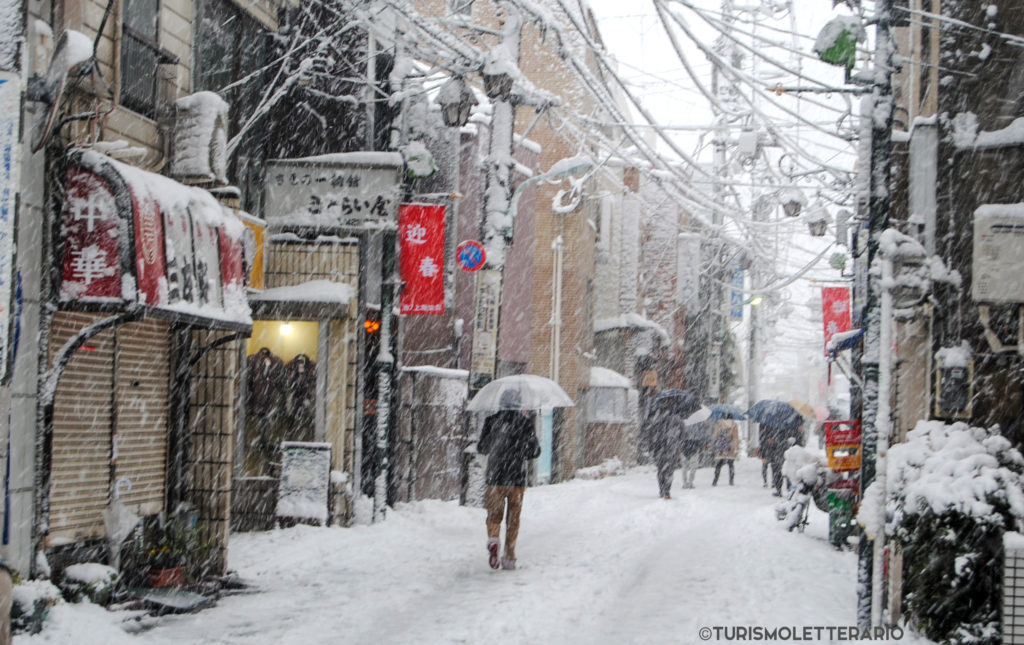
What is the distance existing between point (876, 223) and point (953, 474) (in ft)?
7.30

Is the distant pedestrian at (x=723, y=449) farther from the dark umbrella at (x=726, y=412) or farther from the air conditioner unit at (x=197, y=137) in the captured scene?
the air conditioner unit at (x=197, y=137)

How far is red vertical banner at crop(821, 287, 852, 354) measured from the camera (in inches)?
1089

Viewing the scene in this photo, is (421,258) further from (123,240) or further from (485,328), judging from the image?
(123,240)

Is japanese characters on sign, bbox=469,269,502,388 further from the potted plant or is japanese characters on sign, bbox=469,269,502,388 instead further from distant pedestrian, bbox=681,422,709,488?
distant pedestrian, bbox=681,422,709,488

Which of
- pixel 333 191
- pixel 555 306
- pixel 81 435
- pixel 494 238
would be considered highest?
pixel 333 191

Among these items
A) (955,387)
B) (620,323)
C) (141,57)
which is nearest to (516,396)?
(955,387)

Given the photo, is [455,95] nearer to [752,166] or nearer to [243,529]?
[243,529]

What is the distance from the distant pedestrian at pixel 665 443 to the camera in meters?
22.7

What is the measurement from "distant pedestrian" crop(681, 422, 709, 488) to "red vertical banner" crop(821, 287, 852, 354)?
4232mm

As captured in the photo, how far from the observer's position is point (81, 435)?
34.1 ft

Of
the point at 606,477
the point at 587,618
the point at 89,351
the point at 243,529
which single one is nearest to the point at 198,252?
the point at 89,351

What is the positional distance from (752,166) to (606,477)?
39.4 ft

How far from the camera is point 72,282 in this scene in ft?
29.8

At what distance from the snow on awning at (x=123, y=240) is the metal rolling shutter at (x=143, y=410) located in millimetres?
1608
